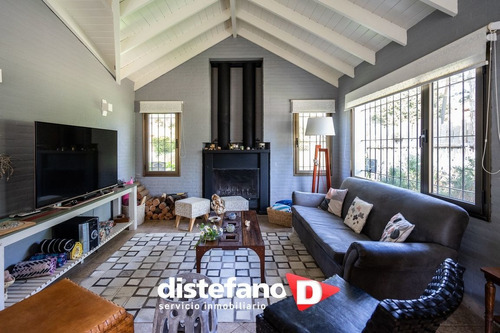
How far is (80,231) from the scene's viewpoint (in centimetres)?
260

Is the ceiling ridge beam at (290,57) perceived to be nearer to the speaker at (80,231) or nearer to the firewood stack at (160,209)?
the firewood stack at (160,209)

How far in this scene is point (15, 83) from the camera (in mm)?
2273

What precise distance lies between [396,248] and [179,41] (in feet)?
14.2

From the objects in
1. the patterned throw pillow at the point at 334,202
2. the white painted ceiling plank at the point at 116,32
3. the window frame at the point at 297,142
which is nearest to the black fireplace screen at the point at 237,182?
the window frame at the point at 297,142

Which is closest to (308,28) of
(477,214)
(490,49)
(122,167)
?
(490,49)

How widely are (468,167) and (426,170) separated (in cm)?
48

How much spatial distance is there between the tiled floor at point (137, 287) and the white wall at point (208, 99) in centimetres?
121

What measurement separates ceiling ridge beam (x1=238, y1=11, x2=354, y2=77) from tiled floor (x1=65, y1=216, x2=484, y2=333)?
2.84 metres

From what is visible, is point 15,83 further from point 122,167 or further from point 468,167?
point 468,167

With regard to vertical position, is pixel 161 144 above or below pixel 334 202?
above

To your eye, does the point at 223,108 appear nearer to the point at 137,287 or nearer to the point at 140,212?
the point at 140,212

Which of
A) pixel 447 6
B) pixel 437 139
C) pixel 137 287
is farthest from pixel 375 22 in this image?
pixel 137 287

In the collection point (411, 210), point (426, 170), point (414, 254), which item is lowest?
point (414, 254)

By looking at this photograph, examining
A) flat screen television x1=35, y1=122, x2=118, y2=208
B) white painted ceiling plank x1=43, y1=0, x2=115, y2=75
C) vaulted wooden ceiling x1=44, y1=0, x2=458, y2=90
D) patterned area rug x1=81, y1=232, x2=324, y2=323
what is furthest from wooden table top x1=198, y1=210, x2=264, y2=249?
white painted ceiling plank x1=43, y1=0, x2=115, y2=75
